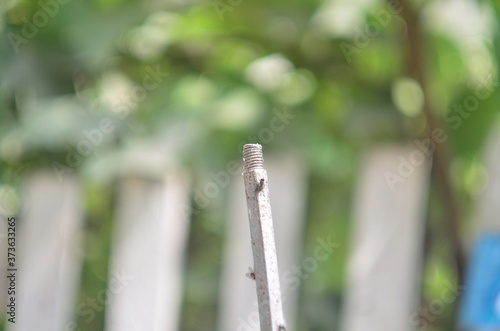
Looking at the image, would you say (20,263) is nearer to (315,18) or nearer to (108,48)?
(108,48)

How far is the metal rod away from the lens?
0.80ft

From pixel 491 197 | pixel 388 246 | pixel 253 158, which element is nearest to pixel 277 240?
pixel 388 246

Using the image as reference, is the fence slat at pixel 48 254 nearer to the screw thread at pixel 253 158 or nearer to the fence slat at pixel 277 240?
the fence slat at pixel 277 240

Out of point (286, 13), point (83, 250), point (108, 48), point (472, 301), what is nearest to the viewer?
point (472, 301)

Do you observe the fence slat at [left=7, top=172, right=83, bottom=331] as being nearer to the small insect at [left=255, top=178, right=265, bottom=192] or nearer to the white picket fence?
the white picket fence

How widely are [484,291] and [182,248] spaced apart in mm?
411

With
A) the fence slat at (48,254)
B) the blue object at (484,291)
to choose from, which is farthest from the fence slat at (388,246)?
the fence slat at (48,254)

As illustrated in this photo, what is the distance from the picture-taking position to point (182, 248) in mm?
1055

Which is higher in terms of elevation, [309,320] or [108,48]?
[108,48]

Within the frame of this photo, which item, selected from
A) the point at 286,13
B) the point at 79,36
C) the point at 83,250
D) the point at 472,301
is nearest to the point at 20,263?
the point at 83,250

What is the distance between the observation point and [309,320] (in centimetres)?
108

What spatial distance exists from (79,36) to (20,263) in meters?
0.34

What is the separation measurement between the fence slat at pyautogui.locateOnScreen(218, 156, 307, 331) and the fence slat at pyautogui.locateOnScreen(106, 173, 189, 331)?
0.07 metres

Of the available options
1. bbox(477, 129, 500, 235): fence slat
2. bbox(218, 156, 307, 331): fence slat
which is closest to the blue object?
bbox(477, 129, 500, 235): fence slat
